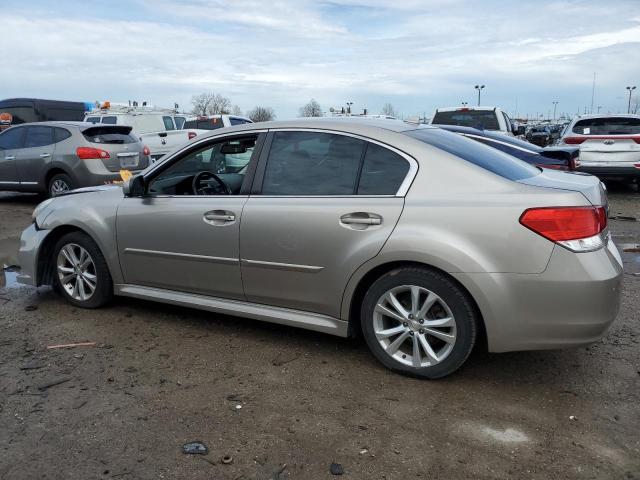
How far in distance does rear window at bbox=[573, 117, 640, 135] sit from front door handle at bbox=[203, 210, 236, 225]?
9.60 meters

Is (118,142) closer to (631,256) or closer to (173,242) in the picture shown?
(173,242)

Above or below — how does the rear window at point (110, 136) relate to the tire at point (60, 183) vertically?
above

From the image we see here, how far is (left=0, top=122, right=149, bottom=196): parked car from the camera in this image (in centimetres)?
1026

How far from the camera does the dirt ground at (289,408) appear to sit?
8.98 feet

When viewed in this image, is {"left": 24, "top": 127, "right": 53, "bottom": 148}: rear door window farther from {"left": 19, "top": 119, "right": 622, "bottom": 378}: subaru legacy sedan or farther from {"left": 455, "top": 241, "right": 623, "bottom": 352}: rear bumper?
{"left": 455, "top": 241, "right": 623, "bottom": 352}: rear bumper

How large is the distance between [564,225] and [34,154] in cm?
1021

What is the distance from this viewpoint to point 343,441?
2920 mm

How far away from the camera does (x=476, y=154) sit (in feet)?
12.3

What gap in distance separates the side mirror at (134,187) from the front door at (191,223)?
55mm

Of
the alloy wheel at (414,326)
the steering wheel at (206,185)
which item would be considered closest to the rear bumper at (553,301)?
the alloy wheel at (414,326)

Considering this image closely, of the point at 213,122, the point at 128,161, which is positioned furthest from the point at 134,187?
the point at 213,122

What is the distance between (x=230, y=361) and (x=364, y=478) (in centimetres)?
154

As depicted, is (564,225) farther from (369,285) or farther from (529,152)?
(529,152)

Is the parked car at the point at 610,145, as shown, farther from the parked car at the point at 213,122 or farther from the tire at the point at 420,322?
the tire at the point at 420,322
